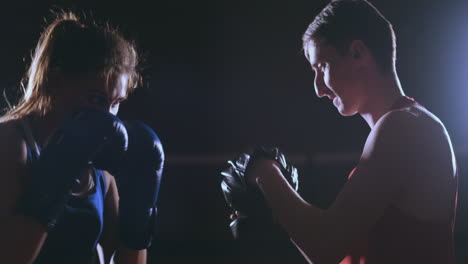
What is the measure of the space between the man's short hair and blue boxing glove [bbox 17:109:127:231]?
0.72m

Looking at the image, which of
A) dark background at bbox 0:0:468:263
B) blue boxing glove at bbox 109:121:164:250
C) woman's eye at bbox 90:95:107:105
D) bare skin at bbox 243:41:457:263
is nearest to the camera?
bare skin at bbox 243:41:457:263

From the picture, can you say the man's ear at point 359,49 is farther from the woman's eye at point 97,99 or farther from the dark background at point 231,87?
the dark background at point 231,87

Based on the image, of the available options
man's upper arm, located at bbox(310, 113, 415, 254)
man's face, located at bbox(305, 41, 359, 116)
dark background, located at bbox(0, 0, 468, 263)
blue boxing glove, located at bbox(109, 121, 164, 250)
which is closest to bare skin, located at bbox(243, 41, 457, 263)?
man's upper arm, located at bbox(310, 113, 415, 254)

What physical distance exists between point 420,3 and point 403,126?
300 cm

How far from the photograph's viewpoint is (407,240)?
1.01 m

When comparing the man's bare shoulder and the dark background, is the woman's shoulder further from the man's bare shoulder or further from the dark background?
the dark background

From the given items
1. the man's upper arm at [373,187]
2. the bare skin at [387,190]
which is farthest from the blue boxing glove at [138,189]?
the man's upper arm at [373,187]

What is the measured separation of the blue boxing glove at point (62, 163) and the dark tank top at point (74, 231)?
0.34ft

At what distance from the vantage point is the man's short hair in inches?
47.6

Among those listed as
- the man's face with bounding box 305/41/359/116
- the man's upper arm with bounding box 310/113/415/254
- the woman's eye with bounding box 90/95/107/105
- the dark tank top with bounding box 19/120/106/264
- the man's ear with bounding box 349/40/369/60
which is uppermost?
the man's ear with bounding box 349/40/369/60

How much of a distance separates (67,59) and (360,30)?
86 centimetres

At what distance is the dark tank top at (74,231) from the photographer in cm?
110

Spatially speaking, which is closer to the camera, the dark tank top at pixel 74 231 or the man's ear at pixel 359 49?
the dark tank top at pixel 74 231

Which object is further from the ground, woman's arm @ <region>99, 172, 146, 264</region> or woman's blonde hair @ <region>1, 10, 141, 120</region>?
woman's blonde hair @ <region>1, 10, 141, 120</region>
